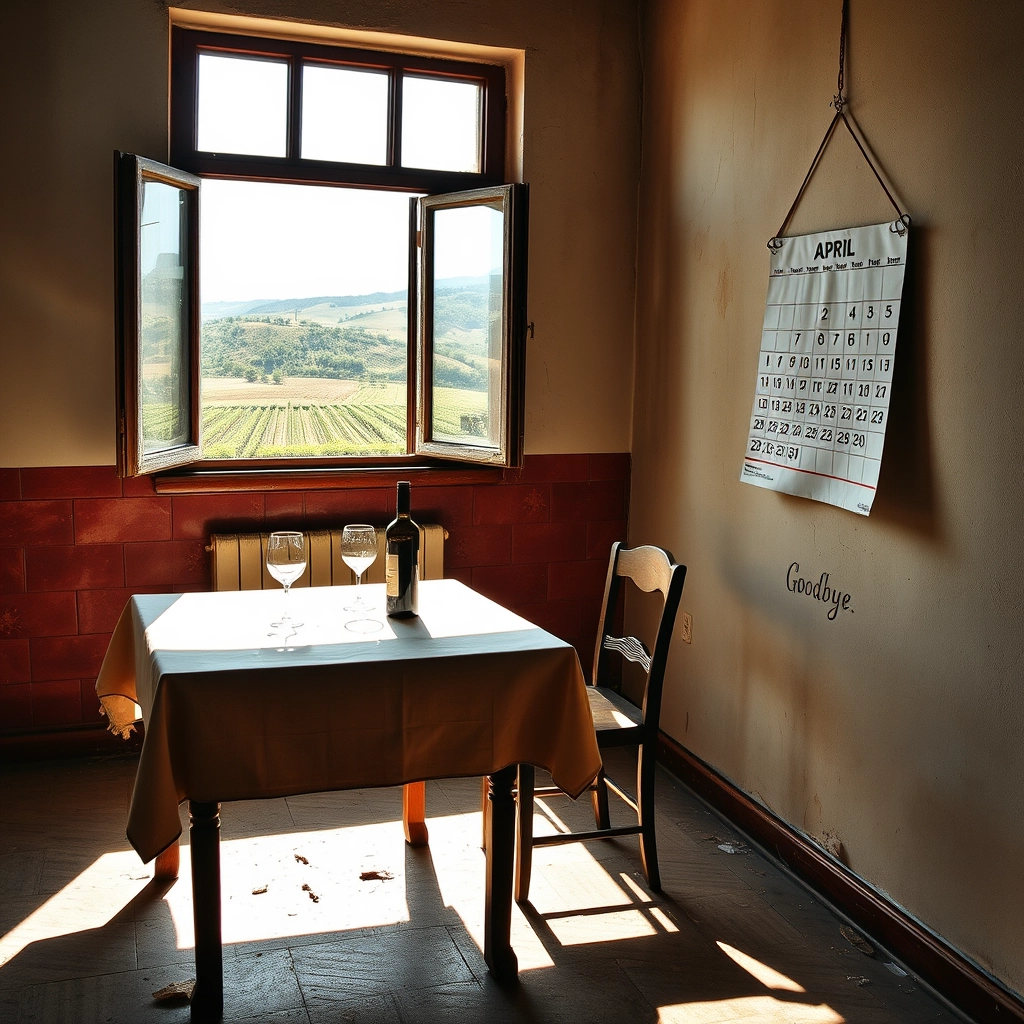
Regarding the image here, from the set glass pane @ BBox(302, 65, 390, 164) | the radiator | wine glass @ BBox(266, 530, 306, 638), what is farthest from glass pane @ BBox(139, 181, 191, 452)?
wine glass @ BBox(266, 530, 306, 638)

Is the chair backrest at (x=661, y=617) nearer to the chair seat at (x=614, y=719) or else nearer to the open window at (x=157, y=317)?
the chair seat at (x=614, y=719)

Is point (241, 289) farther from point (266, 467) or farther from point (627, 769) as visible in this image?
point (627, 769)

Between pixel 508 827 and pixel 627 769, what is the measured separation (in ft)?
5.38

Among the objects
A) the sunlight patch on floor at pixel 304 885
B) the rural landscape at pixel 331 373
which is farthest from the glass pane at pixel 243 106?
the sunlight patch on floor at pixel 304 885

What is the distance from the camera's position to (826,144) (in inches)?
124

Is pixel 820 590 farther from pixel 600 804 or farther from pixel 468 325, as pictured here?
pixel 468 325

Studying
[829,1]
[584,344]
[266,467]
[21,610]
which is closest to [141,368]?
[266,467]

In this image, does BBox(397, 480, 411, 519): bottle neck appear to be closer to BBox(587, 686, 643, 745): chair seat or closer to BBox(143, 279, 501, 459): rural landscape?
BBox(587, 686, 643, 745): chair seat

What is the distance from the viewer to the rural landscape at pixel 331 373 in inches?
170

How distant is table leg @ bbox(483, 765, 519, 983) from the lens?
2.60 meters

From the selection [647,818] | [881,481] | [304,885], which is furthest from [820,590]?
[304,885]

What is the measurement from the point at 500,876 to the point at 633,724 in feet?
2.28

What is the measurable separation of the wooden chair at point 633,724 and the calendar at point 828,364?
0.50 metres

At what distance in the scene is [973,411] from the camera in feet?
8.52
